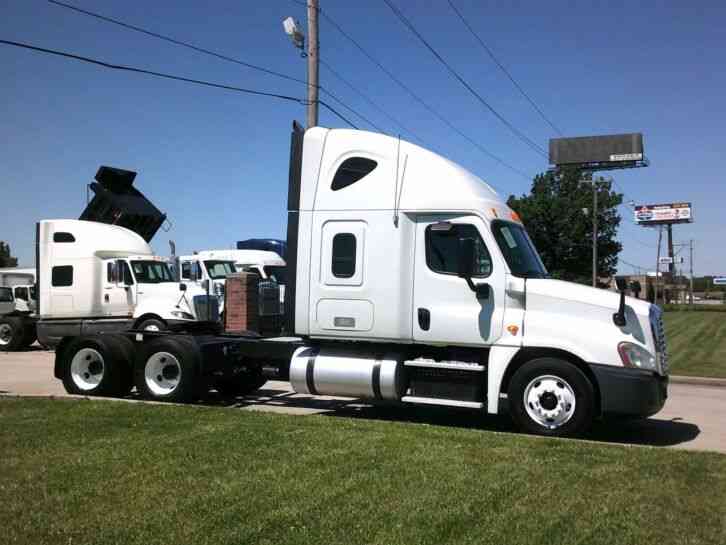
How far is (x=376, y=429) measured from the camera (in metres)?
7.95

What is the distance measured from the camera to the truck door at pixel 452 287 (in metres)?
8.48

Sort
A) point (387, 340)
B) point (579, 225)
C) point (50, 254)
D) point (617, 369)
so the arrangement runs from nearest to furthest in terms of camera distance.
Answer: point (617, 369), point (387, 340), point (50, 254), point (579, 225)

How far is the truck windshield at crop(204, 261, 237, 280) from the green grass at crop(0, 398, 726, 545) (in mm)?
12736

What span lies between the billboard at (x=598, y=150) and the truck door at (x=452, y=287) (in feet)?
280

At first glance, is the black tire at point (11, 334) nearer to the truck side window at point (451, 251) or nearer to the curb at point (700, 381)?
the truck side window at point (451, 251)

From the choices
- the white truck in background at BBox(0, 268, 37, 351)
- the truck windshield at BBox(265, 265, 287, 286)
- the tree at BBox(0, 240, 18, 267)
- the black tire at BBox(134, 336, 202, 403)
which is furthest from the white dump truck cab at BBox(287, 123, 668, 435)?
the tree at BBox(0, 240, 18, 267)

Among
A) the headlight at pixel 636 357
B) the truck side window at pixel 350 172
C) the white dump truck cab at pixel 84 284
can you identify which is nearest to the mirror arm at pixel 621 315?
the headlight at pixel 636 357

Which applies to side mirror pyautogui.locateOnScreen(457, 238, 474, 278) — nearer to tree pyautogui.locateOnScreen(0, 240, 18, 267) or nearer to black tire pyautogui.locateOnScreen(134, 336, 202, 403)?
black tire pyautogui.locateOnScreen(134, 336, 202, 403)

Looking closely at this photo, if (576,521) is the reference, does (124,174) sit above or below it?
above

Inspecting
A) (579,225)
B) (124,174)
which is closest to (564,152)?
(579,225)

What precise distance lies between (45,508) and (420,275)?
5036mm

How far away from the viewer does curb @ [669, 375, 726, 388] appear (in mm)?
14328

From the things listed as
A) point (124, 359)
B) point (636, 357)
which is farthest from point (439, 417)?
point (124, 359)

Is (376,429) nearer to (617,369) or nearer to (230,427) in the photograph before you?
(230,427)
